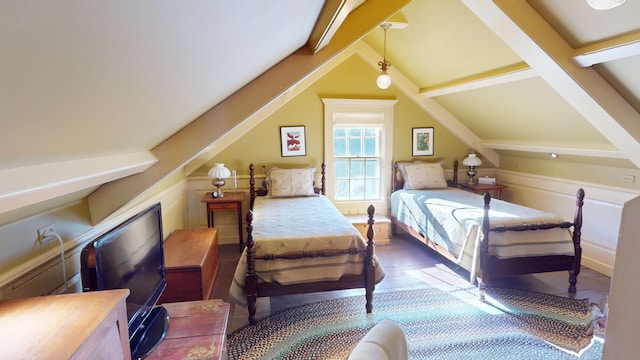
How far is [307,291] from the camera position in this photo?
2578mm

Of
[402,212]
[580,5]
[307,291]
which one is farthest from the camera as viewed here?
[402,212]

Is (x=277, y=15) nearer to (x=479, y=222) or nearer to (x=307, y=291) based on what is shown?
(x=307, y=291)

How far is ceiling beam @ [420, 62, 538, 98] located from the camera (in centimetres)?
287

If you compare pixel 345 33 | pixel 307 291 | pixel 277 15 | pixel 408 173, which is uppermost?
pixel 345 33

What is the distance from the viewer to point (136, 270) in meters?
1.55

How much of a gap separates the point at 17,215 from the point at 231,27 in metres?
1.10

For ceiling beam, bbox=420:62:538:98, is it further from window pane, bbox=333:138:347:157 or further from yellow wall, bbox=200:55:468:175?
window pane, bbox=333:138:347:157

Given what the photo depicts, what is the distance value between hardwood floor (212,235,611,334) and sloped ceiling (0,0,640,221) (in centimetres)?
126

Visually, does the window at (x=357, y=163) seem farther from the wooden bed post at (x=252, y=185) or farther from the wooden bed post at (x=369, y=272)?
the wooden bed post at (x=369, y=272)

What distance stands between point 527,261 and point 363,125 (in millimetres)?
2660

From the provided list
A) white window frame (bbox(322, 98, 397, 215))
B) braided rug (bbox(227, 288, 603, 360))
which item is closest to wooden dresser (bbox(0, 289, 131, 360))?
braided rug (bbox(227, 288, 603, 360))

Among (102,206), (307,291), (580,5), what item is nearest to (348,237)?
(307,291)

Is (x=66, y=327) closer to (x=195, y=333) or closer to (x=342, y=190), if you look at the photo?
(x=195, y=333)

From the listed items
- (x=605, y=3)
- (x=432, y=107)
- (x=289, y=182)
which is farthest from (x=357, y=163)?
(x=605, y=3)
